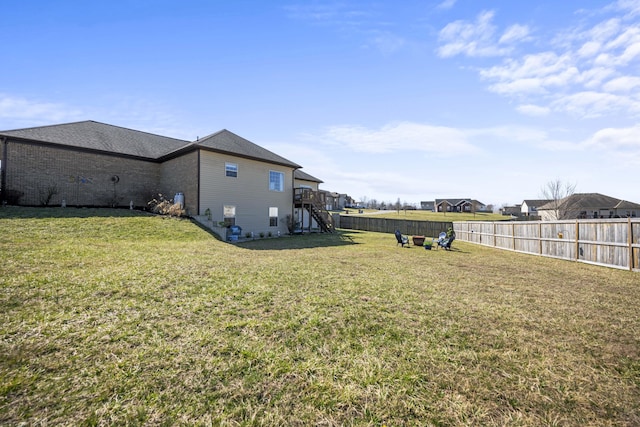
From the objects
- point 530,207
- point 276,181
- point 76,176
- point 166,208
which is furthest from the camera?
point 530,207

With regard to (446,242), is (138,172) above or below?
above

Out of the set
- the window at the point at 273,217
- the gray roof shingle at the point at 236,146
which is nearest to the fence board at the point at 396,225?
the gray roof shingle at the point at 236,146

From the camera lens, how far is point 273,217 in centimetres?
2072

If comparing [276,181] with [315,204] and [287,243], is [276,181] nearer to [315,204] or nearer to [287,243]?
[315,204]

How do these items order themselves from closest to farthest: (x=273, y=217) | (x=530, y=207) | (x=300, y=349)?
(x=300, y=349), (x=273, y=217), (x=530, y=207)

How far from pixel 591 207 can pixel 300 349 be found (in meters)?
50.9

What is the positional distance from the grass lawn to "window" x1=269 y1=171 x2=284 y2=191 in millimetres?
14152

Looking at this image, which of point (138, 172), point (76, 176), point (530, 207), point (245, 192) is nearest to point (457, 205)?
point (530, 207)

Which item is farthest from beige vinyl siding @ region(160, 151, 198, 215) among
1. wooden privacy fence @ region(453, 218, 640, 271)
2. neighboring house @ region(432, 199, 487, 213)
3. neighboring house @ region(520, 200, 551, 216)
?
neighboring house @ region(520, 200, 551, 216)

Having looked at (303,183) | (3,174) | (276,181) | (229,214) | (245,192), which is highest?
(303,183)

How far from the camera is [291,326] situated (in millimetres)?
4004

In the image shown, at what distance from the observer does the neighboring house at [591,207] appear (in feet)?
119

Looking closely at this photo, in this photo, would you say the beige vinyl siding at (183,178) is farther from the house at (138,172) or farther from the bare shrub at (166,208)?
the bare shrub at (166,208)

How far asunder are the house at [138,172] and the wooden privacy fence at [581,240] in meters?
15.7
